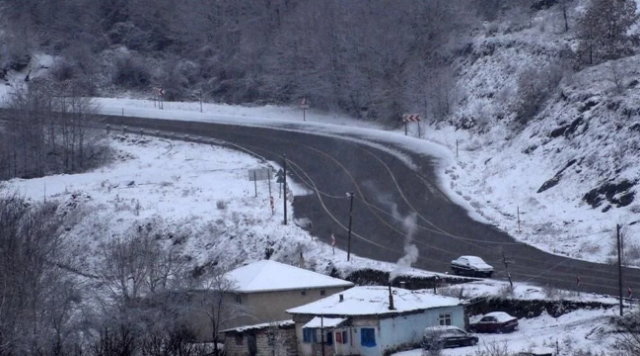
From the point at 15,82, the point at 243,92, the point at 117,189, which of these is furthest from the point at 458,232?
the point at 15,82

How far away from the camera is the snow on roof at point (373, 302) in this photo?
31.5 m

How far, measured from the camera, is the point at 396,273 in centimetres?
3775

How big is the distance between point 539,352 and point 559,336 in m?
2.29

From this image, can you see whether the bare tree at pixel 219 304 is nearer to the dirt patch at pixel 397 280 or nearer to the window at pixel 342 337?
the dirt patch at pixel 397 280

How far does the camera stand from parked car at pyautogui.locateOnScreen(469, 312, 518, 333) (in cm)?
3144

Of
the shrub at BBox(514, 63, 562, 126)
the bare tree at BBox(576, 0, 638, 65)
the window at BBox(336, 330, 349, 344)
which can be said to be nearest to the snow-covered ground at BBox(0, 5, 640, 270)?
the shrub at BBox(514, 63, 562, 126)

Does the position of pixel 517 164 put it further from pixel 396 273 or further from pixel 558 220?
pixel 396 273

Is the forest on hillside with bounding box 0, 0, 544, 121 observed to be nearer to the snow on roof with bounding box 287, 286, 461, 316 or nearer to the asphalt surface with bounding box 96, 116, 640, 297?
the asphalt surface with bounding box 96, 116, 640, 297

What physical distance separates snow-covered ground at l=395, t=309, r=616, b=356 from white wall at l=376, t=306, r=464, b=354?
0.65 metres

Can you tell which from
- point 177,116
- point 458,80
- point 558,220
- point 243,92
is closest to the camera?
point 558,220

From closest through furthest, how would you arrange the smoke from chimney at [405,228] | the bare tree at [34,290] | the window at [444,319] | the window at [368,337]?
the bare tree at [34,290]
the window at [368,337]
the window at [444,319]
the smoke from chimney at [405,228]

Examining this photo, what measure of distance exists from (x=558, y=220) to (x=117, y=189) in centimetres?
2005

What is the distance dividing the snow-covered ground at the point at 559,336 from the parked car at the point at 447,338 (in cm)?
24

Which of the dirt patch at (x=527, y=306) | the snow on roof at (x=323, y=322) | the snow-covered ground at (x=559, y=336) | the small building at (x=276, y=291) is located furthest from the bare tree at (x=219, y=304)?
the dirt patch at (x=527, y=306)
